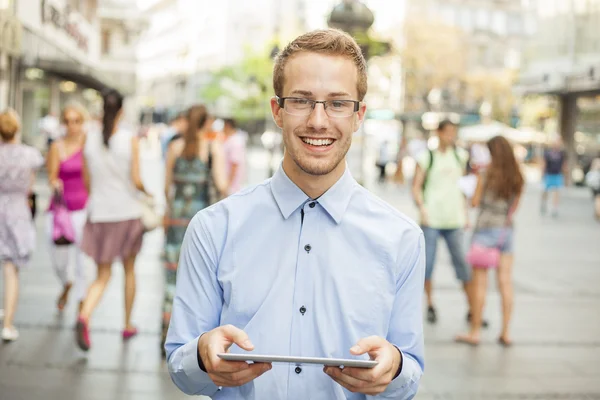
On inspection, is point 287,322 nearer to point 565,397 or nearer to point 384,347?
point 384,347

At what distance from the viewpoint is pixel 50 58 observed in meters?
22.6

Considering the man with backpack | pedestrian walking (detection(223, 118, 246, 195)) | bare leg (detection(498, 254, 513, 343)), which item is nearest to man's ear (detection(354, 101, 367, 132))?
bare leg (detection(498, 254, 513, 343))

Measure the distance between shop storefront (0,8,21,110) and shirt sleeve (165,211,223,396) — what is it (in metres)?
11.9

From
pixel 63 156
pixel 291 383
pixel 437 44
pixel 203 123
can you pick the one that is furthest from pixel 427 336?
pixel 437 44

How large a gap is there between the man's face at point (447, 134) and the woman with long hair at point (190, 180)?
7.64 feet

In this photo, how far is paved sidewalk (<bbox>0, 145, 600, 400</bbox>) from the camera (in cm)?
614

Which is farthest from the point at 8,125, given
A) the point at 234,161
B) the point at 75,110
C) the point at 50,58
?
the point at 50,58

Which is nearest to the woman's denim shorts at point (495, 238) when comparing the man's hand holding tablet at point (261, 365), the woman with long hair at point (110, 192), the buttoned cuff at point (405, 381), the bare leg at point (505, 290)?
the bare leg at point (505, 290)

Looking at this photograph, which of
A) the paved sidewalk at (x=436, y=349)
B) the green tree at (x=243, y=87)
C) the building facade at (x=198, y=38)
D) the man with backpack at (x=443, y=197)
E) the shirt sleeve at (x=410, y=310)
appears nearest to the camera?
the shirt sleeve at (x=410, y=310)

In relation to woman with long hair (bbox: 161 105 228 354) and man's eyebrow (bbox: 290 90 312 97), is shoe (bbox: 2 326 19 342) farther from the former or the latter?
man's eyebrow (bbox: 290 90 312 97)

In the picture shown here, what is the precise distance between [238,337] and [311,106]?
2.01 feet

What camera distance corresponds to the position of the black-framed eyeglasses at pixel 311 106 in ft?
7.41

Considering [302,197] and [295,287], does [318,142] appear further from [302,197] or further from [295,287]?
[295,287]

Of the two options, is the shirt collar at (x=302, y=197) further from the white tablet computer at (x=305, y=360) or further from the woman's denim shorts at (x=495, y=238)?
the woman's denim shorts at (x=495, y=238)
